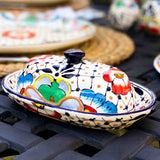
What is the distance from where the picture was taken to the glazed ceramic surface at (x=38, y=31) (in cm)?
94

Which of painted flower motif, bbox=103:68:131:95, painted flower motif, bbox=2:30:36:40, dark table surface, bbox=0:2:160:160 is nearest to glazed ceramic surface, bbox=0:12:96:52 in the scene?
painted flower motif, bbox=2:30:36:40

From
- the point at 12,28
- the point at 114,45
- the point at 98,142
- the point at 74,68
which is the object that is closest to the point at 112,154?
the point at 98,142

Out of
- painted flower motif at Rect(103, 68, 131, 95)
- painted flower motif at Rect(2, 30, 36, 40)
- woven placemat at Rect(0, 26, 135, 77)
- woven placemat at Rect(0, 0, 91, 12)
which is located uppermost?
painted flower motif at Rect(103, 68, 131, 95)

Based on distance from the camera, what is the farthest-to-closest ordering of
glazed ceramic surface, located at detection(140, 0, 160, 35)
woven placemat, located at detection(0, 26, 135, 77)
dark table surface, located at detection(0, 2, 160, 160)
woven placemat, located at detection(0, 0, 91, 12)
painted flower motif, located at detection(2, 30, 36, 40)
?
woven placemat, located at detection(0, 0, 91, 12) < glazed ceramic surface, located at detection(140, 0, 160, 35) < painted flower motif, located at detection(2, 30, 36, 40) < woven placemat, located at detection(0, 26, 135, 77) < dark table surface, located at detection(0, 2, 160, 160)

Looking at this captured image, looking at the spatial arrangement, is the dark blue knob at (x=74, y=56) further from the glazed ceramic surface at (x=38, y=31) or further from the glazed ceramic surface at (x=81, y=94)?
the glazed ceramic surface at (x=38, y=31)

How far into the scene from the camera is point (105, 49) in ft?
3.53

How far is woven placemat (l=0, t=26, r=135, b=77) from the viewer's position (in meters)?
0.87

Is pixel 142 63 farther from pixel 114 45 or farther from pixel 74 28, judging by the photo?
pixel 74 28

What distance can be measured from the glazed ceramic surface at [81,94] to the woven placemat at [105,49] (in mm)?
259

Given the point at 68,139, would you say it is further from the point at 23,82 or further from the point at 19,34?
the point at 19,34

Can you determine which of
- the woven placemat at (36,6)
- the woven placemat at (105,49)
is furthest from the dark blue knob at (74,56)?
the woven placemat at (36,6)

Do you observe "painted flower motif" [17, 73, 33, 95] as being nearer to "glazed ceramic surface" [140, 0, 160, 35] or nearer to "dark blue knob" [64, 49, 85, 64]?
"dark blue knob" [64, 49, 85, 64]

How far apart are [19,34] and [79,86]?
21.8 inches

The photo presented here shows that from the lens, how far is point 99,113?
54cm
